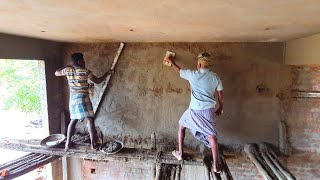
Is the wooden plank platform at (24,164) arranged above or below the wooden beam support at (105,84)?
below

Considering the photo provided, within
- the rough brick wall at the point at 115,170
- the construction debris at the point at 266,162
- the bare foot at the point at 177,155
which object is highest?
the bare foot at the point at 177,155

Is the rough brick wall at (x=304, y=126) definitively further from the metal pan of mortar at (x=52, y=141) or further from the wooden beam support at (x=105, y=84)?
the metal pan of mortar at (x=52, y=141)

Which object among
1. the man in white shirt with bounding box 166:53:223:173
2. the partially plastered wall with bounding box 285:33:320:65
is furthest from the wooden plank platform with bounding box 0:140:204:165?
the partially plastered wall with bounding box 285:33:320:65

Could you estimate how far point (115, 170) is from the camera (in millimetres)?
5250

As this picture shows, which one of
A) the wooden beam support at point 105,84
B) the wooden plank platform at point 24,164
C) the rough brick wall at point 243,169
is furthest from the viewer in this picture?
the wooden beam support at point 105,84

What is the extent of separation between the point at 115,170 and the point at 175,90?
1838mm

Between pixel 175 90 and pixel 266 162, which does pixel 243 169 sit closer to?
pixel 266 162

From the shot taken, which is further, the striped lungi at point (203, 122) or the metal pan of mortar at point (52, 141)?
the metal pan of mortar at point (52, 141)

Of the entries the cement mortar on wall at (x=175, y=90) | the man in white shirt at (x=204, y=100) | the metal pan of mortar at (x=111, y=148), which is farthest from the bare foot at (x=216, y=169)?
the metal pan of mortar at (x=111, y=148)

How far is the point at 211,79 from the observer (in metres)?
3.79

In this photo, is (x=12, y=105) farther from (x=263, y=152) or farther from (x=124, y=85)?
(x=263, y=152)

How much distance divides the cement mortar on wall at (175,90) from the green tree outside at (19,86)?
3638 mm

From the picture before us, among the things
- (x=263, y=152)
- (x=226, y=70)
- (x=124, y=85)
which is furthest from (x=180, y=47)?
(x=263, y=152)

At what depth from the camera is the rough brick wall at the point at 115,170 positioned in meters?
5.15
